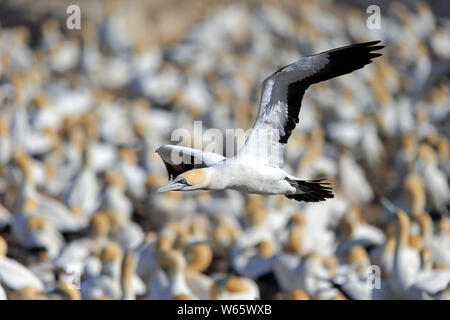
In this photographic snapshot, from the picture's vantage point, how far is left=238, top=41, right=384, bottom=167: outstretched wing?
588 cm

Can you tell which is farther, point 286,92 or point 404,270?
point 404,270

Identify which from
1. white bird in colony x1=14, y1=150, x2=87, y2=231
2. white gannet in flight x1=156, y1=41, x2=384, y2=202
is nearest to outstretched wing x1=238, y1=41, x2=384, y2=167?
white gannet in flight x1=156, y1=41, x2=384, y2=202

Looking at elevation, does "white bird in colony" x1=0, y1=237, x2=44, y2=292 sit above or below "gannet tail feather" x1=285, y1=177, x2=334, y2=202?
below

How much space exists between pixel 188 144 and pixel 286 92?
741 cm

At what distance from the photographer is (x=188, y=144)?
13.4 m

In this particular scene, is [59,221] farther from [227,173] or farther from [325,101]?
[325,101]

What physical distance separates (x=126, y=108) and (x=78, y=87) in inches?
63.0

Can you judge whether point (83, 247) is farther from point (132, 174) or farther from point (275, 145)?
point (275, 145)

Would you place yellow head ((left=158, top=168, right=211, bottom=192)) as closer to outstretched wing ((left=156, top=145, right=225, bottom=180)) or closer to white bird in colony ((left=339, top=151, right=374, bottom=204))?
outstretched wing ((left=156, top=145, right=225, bottom=180))

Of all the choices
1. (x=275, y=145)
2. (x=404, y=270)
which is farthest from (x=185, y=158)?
(x=404, y=270)

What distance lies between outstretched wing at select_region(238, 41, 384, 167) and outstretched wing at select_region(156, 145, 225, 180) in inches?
8.6

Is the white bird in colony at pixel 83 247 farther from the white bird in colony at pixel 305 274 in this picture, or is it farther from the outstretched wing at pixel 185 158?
the outstretched wing at pixel 185 158
